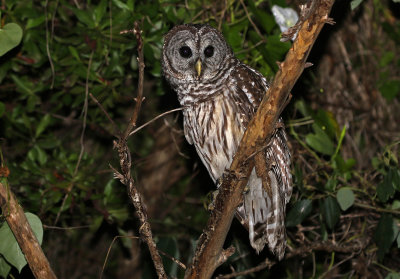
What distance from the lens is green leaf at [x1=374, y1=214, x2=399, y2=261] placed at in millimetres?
2701

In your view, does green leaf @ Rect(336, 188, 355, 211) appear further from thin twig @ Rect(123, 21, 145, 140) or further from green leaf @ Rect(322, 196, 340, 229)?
thin twig @ Rect(123, 21, 145, 140)

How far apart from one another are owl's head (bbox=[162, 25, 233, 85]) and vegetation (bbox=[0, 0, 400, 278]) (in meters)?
0.17

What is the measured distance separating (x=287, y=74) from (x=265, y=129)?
223 millimetres

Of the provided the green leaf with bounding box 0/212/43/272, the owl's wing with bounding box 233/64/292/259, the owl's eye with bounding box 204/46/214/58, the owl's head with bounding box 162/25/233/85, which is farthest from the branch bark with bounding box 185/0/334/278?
the owl's eye with bounding box 204/46/214/58

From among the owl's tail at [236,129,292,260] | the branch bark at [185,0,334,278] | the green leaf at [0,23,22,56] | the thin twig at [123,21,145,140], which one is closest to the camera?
the thin twig at [123,21,145,140]

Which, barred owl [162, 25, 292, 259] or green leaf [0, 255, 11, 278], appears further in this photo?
barred owl [162, 25, 292, 259]

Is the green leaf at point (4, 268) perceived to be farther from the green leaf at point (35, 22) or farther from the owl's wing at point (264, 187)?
the green leaf at point (35, 22)

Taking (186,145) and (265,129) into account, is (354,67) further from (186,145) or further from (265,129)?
(265,129)

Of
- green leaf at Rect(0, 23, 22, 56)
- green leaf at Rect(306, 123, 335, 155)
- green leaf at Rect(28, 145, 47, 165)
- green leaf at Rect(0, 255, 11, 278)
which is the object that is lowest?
green leaf at Rect(306, 123, 335, 155)

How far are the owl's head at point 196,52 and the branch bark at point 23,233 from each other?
114cm

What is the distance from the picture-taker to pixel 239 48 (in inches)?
117

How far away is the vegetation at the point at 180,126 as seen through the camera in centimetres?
285

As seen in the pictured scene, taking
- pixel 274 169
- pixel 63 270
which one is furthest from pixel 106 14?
pixel 63 270

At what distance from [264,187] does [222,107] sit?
1.52 feet
